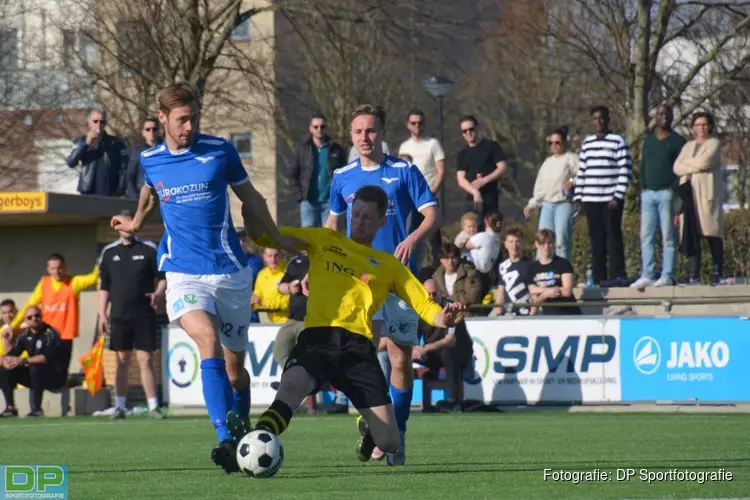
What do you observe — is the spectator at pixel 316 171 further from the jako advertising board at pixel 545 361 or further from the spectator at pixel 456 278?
the jako advertising board at pixel 545 361

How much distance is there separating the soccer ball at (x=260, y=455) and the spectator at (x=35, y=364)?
11.2 metres

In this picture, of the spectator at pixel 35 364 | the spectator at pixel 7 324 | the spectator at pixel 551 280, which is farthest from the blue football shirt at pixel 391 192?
the spectator at pixel 7 324

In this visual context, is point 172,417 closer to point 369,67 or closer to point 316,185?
point 316,185

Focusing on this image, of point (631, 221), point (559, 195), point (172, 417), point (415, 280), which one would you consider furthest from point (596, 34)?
point (415, 280)

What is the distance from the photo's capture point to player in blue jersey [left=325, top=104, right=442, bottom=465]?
9539 mm

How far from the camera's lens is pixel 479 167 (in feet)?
62.8

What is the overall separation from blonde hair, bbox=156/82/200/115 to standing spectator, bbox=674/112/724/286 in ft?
34.2

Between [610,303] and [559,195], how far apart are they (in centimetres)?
233

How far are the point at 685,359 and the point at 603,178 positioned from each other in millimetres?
2914

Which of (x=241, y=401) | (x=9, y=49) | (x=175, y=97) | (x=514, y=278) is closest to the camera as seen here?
(x=175, y=97)

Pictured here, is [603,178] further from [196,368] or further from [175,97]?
[175,97]

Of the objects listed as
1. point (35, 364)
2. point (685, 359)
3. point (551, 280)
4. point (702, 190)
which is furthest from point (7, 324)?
point (702, 190)

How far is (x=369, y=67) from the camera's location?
41.1 m

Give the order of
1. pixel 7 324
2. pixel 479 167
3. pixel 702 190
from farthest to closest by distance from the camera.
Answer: pixel 7 324 → pixel 479 167 → pixel 702 190
